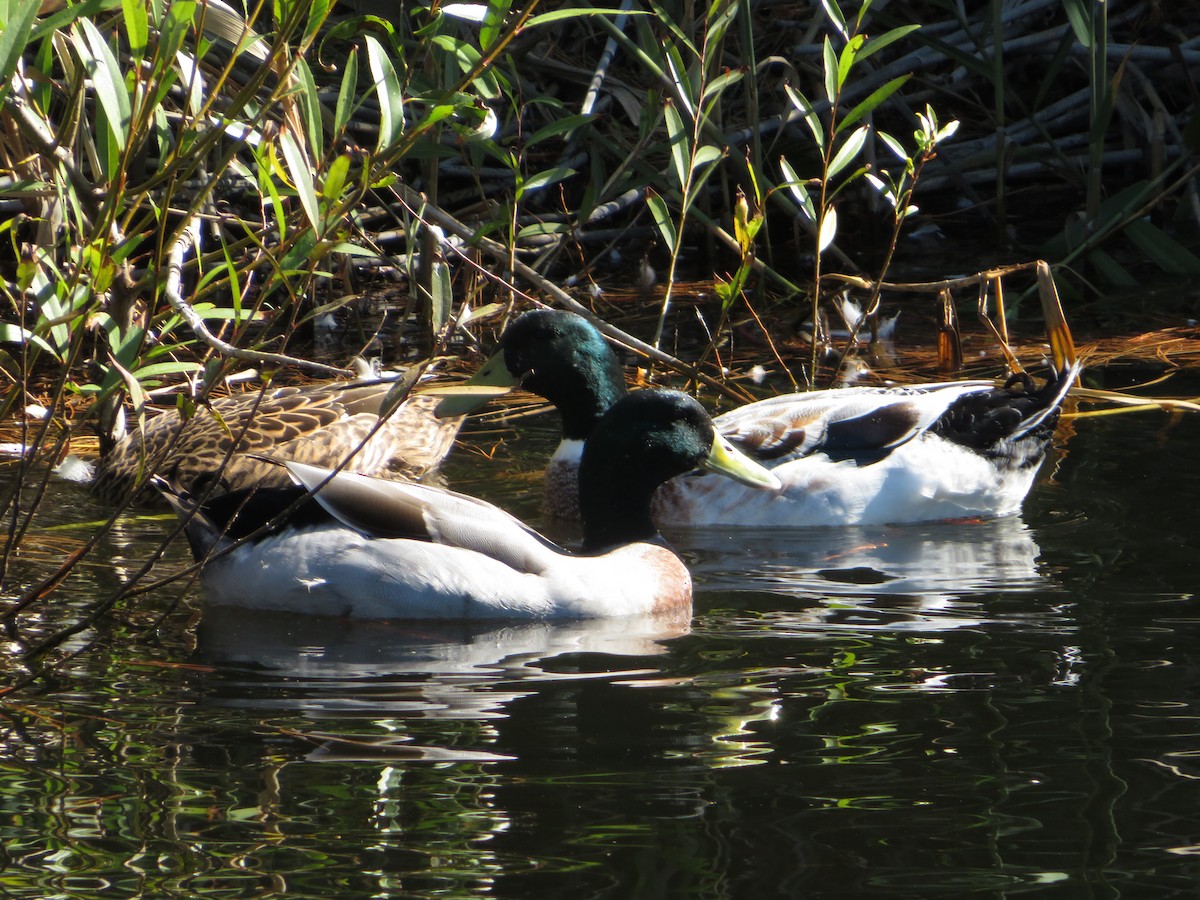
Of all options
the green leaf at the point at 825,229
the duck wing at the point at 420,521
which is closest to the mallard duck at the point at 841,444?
the green leaf at the point at 825,229

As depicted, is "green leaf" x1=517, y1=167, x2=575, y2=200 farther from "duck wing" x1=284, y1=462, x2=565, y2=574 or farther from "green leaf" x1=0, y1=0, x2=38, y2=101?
"green leaf" x1=0, y1=0, x2=38, y2=101

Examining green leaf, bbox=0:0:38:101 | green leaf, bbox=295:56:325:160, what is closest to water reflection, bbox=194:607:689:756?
green leaf, bbox=295:56:325:160

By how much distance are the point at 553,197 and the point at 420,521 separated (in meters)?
6.34

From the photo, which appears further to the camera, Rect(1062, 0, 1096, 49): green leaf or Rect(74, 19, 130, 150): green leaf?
Rect(1062, 0, 1096, 49): green leaf

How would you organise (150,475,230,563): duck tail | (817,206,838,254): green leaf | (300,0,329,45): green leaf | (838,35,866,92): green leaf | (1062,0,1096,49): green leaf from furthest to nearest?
(1062,0,1096,49): green leaf → (817,206,838,254): green leaf → (838,35,866,92): green leaf → (150,475,230,563): duck tail → (300,0,329,45): green leaf

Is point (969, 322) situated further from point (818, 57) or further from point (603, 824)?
point (603, 824)

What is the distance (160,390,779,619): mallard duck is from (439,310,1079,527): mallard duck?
1.16 meters

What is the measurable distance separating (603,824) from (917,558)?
9.01 feet

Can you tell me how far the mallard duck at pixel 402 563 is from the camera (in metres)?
4.98

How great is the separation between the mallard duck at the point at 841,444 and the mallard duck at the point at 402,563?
45.7 inches

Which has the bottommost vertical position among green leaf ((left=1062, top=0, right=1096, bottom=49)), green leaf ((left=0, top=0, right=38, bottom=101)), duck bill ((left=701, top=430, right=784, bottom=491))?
duck bill ((left=701, top=430, right=784, bottom=491))

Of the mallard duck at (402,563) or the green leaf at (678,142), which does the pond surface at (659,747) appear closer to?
the mallard duck at (402,563)

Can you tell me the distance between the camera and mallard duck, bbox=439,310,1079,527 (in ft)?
20.9

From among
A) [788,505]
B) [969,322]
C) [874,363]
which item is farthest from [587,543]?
[969,322]
